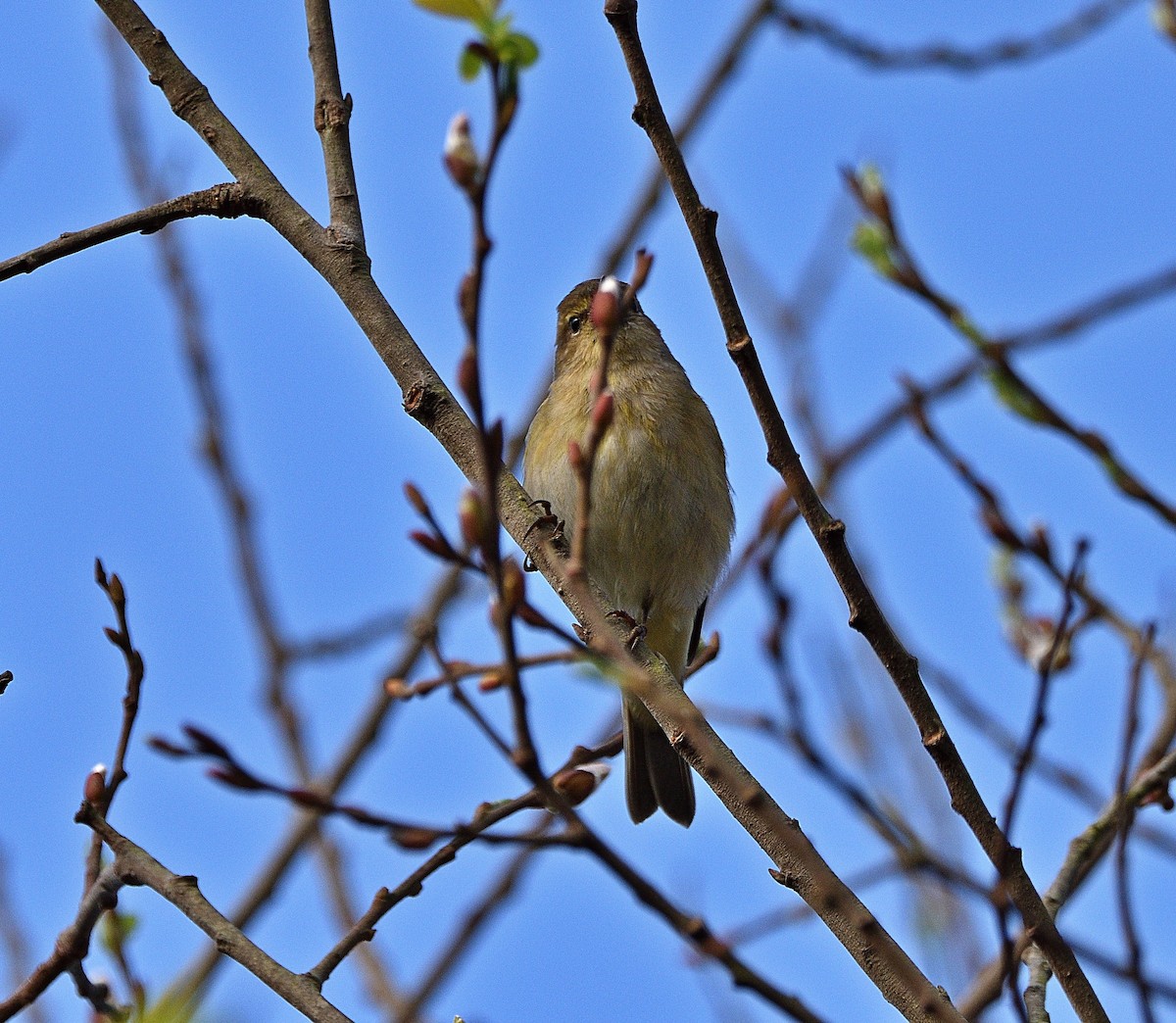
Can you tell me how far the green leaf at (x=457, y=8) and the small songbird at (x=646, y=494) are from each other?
2.68 metres

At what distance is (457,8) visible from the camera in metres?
1.95

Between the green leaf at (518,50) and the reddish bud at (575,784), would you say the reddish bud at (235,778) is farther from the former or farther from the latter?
the green leaf at (518,50)

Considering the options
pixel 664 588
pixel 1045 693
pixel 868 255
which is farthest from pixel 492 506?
pixel 664 588

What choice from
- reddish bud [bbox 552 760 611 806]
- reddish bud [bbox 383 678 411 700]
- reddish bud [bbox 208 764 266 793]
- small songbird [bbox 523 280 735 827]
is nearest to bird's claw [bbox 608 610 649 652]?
small songbird [bbox 523 280 735 827]

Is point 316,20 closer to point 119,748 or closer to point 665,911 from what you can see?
point 119,748

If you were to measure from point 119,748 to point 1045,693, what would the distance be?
65.1 inches

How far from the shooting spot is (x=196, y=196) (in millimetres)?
2842

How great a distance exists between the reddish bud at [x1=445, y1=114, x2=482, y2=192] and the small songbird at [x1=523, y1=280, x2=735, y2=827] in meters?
2.87

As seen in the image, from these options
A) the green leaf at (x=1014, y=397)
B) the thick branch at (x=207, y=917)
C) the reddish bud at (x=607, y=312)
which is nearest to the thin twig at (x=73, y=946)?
the thick branch at (x=207, y=917)

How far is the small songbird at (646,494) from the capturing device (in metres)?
4.82

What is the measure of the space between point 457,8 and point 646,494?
9.74 ft

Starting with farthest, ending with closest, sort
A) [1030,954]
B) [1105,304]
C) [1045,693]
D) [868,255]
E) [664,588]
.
Result: 1. [664,588]
2. [1105,304]
3. [868,255]
4. [1030,954]
5. [1045,693]

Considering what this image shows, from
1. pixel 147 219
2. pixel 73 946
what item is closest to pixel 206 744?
pixel 73 946

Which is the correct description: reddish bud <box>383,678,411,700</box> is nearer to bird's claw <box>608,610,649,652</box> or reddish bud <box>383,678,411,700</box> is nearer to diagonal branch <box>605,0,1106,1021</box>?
diagonal branch <box>605,0,1106,1021</box>
